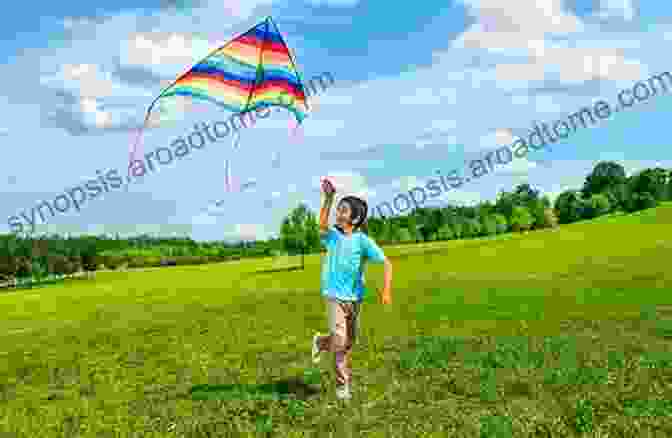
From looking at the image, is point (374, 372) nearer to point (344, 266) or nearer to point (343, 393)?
point (343, 393)

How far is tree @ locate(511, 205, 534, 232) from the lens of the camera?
138m

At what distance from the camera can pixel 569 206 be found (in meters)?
147

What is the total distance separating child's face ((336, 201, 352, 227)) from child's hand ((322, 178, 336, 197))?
342mm

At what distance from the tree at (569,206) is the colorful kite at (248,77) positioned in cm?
13922

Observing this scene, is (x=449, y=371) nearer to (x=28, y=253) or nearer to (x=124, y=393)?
(x=124, y=393)

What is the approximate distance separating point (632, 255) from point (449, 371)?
5343 cm

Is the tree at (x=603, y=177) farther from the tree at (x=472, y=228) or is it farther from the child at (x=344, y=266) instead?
the child at (x=344, y=266)

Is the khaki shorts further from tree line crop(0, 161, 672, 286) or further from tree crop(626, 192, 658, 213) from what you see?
tree crop(626, 192, 658, 213)

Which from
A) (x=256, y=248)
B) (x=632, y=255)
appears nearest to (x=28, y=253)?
(x=256, y=248)

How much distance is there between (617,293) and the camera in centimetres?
3272

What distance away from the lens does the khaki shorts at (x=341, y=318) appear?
1132cm

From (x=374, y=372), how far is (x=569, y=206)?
141 meters

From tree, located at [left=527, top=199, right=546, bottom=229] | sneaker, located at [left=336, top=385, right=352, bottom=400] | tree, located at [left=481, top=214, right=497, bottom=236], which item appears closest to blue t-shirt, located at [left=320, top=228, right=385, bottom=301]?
sneaker, located at [left=336, top=385, right=352, bottom=400]

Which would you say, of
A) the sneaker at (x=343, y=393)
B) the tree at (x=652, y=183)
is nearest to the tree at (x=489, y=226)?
the tree at (x=652, y=183)
